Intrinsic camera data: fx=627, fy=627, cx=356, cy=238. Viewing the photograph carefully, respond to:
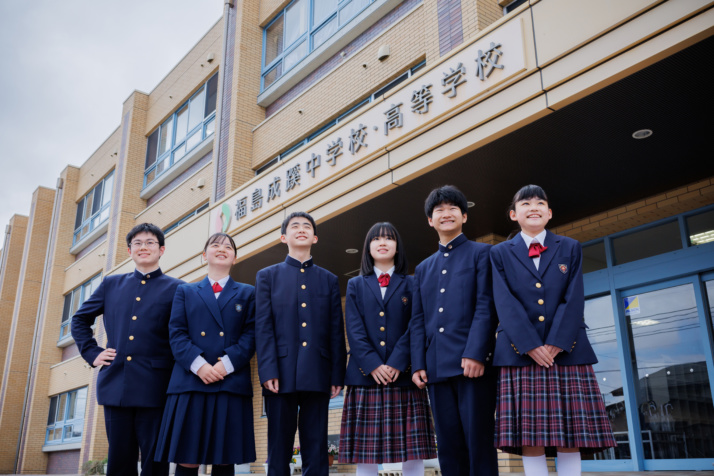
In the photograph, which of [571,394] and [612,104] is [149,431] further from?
[612,104]

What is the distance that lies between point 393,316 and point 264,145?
10568mm

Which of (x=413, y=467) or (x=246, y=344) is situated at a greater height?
(x=246, y=344)

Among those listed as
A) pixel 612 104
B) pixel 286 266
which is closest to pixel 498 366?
pixel 286 266

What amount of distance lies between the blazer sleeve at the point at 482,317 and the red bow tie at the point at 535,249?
304mm

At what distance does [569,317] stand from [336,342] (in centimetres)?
161

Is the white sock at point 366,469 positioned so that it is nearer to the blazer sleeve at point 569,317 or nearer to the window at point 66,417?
the blazer sleeve at point 569,317

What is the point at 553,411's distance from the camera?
3.34m

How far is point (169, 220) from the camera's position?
18875 mm

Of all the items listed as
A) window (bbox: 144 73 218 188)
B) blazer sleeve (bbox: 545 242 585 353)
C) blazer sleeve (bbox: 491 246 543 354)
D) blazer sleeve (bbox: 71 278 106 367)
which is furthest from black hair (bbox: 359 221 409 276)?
window (bbox: 144 73 218 188)

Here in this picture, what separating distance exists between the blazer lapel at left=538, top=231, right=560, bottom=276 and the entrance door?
4.85 metres

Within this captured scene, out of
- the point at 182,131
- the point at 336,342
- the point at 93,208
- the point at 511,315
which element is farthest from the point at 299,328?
the point at 93,208

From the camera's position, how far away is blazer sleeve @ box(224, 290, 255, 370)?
13.7ft

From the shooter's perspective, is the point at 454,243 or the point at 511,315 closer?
the point at 511,315

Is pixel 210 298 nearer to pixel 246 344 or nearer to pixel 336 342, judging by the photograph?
pixel 246 344
